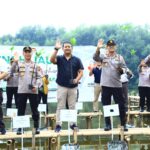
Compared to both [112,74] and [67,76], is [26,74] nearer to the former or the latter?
[67,76]

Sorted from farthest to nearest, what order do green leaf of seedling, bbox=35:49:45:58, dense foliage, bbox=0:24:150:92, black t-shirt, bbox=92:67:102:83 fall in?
dense foliage, bbox=0:24:150:92, green leaf of seedling, bbox=35:49:45:58, black t-shirt, bbox=92:67:102:83

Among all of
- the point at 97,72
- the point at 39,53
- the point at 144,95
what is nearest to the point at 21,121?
the point at 97,72

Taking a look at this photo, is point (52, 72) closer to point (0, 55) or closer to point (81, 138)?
point (0, 55)

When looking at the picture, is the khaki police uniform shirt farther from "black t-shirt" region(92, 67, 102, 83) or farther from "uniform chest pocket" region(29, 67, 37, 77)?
"black t-shirt" region(92, 67, 102, 83)

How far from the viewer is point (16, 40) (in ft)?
239

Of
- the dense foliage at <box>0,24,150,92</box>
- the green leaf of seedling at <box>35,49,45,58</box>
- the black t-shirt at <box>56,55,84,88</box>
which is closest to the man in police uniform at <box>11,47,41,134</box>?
the black t-shirt at <box>56,55,84,88</box>

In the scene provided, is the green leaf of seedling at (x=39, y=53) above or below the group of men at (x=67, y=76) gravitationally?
above

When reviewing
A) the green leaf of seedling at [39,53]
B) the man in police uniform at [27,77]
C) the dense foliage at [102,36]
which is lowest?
the man in police uniform at [27,77]

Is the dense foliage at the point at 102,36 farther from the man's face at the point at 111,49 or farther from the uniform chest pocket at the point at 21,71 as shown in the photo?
the uniform chest pocket at the point at 21,71

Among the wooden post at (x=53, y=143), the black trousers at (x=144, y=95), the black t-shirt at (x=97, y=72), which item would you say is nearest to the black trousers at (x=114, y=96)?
the wooden post at (x=53, y=143)

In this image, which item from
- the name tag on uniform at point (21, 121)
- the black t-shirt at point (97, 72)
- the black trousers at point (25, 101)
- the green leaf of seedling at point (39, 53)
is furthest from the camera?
the green leaf of seedling at point (39, 53)

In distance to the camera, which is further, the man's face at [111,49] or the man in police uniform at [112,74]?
the man in police uniform at [112,74]

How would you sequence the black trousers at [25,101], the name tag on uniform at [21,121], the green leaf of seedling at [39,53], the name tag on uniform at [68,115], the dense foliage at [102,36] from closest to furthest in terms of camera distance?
1. the name tag on uniform at [21,121]
2. the name tag on uniform at [68,115]
3. the black trousers at [25,101]
4. the green leaf of seedling at [39,53]
5. the dense foliage at [102,36]

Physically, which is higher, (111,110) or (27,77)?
(27,77)
